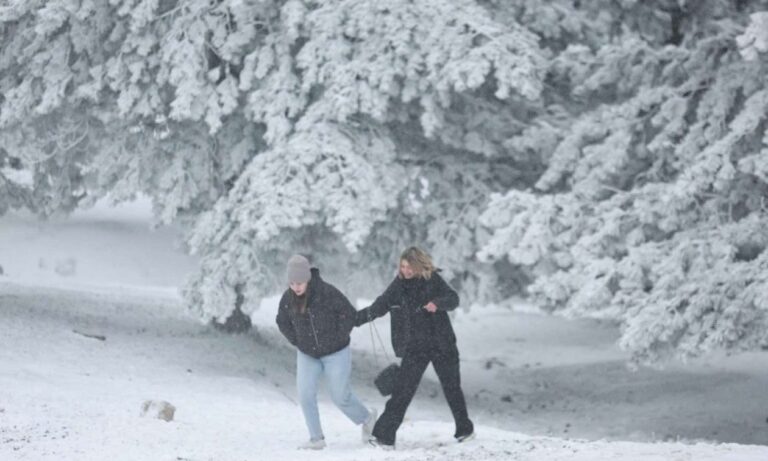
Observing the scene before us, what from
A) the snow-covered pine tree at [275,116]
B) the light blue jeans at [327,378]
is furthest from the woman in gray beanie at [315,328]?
the snow-covered pine tree at [275,116]

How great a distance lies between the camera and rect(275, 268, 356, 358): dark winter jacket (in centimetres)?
978

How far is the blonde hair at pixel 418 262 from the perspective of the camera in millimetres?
9766

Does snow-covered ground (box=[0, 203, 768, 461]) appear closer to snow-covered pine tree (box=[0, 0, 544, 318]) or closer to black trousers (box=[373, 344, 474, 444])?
black trousers (box=[373, 344, 474, 444])

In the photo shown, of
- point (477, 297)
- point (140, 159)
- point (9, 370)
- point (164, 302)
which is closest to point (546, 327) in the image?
point (164, 302)

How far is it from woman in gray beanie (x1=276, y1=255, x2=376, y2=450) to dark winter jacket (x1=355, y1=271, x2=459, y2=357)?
19 cm

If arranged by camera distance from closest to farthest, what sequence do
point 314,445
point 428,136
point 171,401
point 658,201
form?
point 314,445
point 171,401
point 658,201
point 428,136

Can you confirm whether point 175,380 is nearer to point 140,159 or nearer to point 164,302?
point 140,159

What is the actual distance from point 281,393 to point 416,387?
5.24 metres

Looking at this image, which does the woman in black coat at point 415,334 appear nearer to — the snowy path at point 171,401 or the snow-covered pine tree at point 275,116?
the snowy path at point 171,401

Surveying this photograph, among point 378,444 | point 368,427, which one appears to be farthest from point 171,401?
point 378,444

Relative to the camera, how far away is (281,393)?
49.1 feet

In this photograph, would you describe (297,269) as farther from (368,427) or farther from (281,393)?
(281,393)

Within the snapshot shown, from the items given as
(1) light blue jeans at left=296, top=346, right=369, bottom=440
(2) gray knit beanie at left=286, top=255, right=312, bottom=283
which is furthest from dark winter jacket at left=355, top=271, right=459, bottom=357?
(2) gray knit beanie at left=286, top=255, right=312, bottom=283

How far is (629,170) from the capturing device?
15258mm
